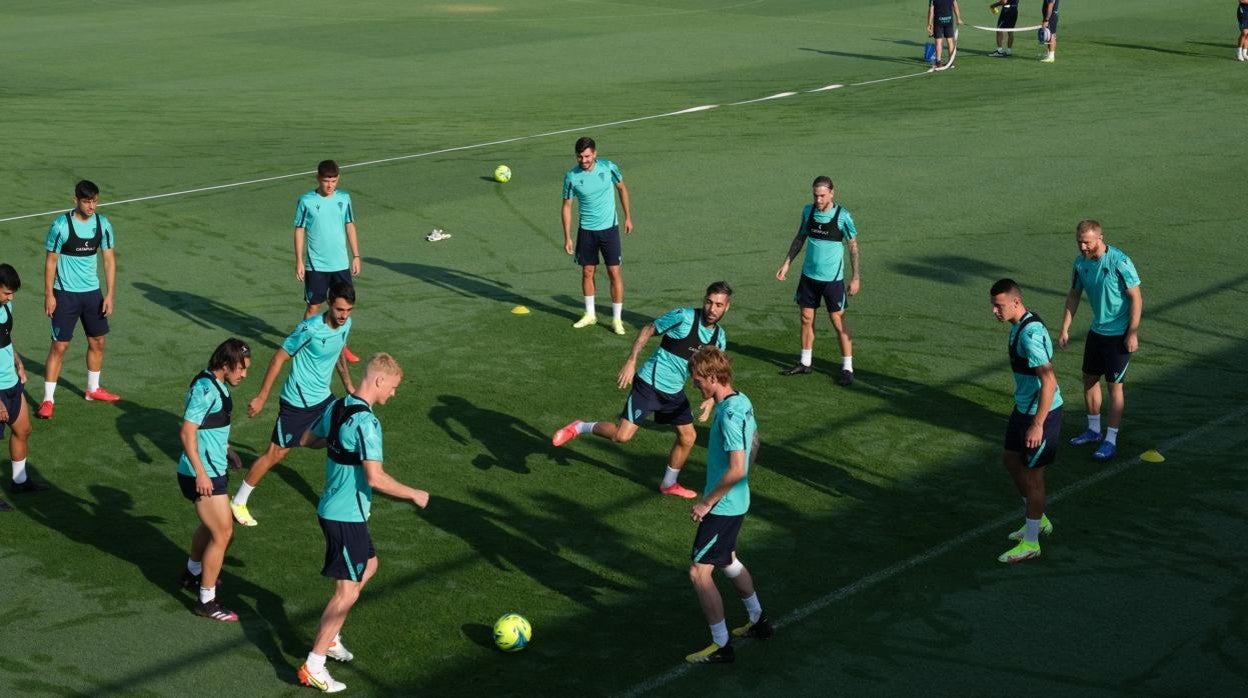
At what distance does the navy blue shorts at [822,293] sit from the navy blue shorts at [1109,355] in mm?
2685

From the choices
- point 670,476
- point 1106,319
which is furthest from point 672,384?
point 1106,319

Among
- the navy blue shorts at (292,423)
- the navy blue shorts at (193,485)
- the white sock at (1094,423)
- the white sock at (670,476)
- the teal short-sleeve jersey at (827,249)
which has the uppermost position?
the teal short-sleeve jersey at (827,249)

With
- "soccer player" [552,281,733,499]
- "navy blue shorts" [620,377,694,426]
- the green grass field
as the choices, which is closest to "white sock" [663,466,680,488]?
"soccer player" [552,281,733,499]

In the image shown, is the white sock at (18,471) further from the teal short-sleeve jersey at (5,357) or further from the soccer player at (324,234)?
the soccer player at (324,234)

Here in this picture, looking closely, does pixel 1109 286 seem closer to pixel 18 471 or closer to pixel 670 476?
pixel 670 476

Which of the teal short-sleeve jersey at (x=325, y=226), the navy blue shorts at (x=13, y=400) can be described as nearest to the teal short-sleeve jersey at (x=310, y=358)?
the navy blue shorts at (x=13, y=400)

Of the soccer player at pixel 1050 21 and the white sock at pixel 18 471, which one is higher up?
the soccer player at pixel 1050 21

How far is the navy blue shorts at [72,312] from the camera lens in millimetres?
13938

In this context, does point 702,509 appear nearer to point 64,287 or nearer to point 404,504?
point 404,504

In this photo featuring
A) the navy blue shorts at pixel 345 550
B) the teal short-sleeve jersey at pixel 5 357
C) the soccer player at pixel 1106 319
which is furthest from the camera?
the soccer player at pixel 1106 319

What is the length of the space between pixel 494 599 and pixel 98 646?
2.71 metres

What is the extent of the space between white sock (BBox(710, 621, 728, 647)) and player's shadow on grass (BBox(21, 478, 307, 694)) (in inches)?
109

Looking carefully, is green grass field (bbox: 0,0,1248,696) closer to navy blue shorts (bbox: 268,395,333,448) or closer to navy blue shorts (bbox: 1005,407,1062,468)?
navy blue shorts (bbox: 268,395,333,448)

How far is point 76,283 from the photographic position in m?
13.9
